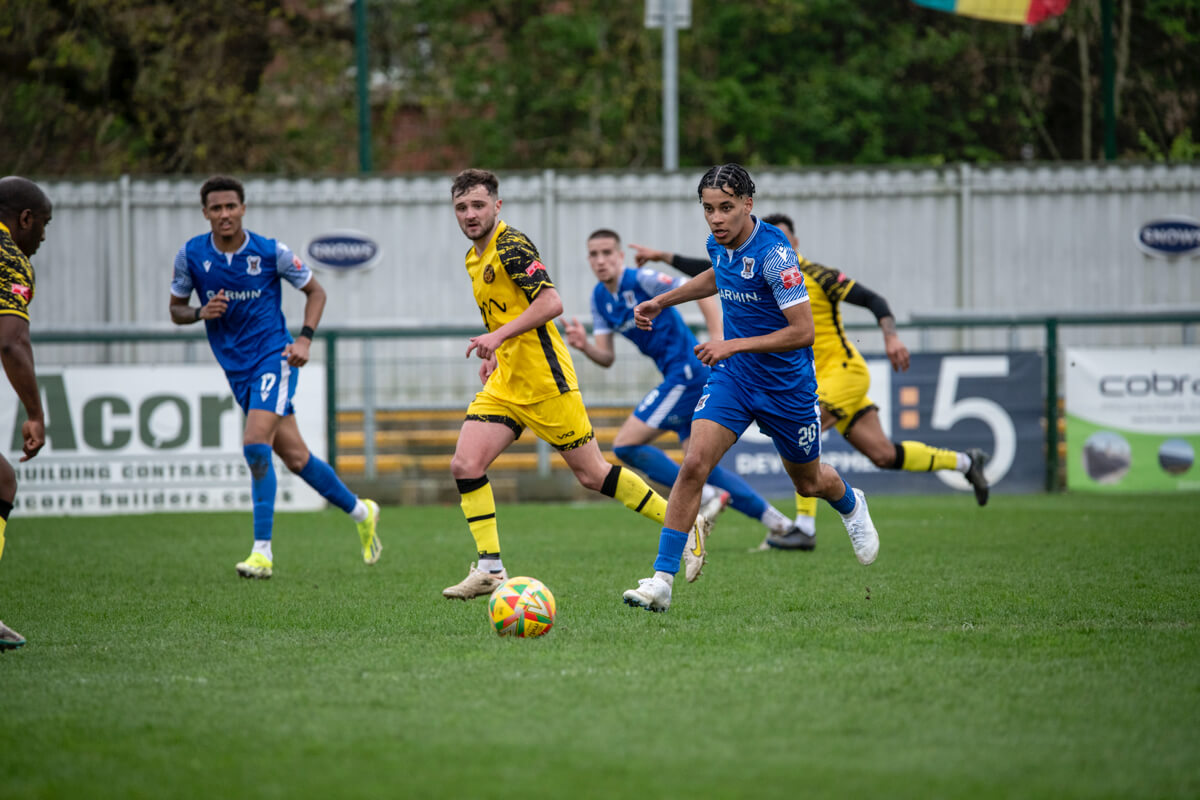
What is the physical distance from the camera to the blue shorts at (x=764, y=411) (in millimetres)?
6422

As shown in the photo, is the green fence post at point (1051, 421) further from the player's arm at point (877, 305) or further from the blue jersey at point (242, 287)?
the blue jersey at point (242, 287)

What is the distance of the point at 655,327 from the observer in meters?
9.44

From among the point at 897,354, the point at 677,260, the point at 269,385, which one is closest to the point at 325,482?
the point at 269,385

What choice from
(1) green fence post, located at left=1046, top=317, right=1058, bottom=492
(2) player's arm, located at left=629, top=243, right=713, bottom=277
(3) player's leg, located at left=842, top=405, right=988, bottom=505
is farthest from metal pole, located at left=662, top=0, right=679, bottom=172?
(2) player's arm, located at left=629, top=243, right=713, bottom=277

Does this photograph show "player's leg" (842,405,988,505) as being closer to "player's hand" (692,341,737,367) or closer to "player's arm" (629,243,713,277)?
"player's arm" (629,243,713,277)

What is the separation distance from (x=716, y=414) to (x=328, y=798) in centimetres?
340

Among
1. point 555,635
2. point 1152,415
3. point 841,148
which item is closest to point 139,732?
point 555,635

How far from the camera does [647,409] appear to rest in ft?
30.8

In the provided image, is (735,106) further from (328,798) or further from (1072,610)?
(328,798)

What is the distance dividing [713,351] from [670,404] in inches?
134

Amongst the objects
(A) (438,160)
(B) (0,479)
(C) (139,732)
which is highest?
(A) (438,160)

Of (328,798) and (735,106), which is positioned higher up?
(735,106)

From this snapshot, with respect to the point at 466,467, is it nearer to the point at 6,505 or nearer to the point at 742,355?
the point at 742,355

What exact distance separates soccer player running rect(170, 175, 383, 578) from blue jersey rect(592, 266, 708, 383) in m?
2.18
